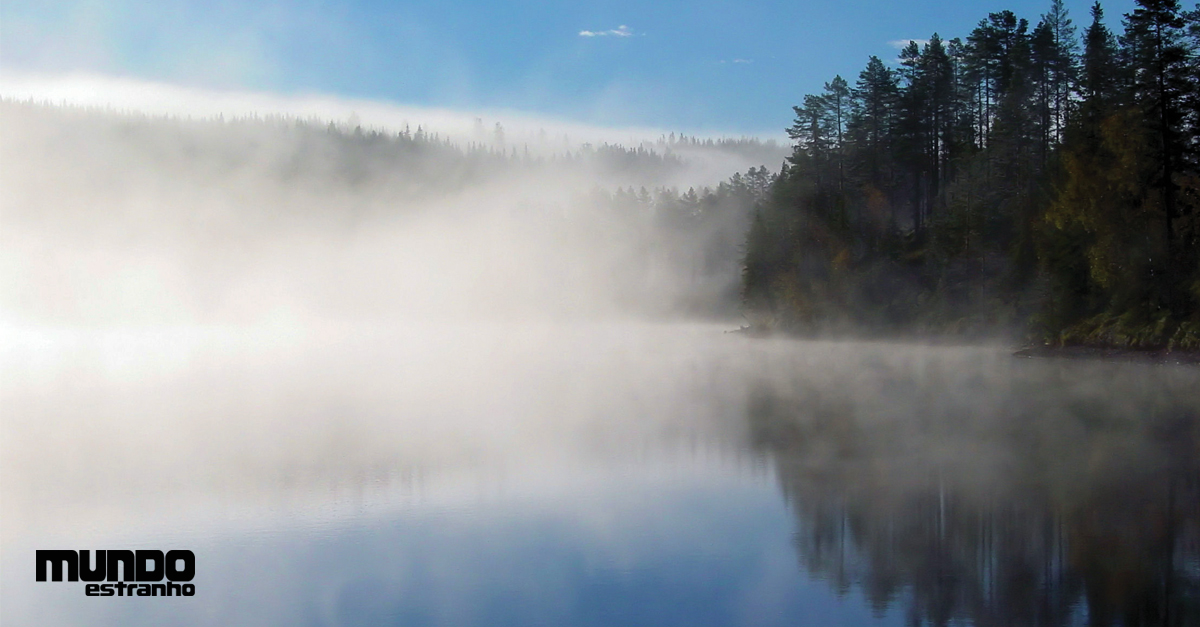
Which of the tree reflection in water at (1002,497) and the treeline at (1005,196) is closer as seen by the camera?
the tree reflection in water at (1002,497)

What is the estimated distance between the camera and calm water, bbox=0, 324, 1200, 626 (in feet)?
41.4

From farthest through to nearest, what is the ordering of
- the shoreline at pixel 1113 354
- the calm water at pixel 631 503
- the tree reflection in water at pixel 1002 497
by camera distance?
the shoreline at pixel 1113 354
the calm water at pixel 631 503
the tree reflection in water at pixel 1002 497

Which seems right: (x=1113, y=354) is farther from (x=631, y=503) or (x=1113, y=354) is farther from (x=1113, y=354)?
(x=631, y=503)

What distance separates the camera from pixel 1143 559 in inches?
531

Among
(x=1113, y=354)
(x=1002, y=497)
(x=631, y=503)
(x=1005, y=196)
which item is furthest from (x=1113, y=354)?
(x=631, y=503)

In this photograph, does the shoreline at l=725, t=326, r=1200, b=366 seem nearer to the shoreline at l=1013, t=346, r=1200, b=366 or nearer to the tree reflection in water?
the shoreline at l=1013, t=346, r=1200, b=366

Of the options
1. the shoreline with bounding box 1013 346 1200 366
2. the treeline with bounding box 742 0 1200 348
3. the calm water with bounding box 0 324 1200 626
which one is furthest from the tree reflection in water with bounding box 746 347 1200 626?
the treeline with bounding box 742 0 1200 348

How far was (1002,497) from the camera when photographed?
17719mm

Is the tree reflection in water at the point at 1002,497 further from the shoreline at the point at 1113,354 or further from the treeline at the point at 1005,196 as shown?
the treeline at the point at 1005,196

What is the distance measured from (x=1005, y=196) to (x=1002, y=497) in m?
55.6

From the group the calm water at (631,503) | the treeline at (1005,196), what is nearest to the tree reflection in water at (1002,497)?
the calm water at (631,503)

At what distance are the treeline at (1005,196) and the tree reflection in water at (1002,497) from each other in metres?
14.1

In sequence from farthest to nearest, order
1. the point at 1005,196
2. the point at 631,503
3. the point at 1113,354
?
1. the point at 1005,196
2. the point at 1113,354
3. the point at 631,503

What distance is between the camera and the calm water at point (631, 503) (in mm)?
12609
